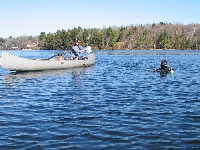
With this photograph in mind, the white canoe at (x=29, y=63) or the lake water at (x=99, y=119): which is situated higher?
the white canoe at (x=29, y=63)

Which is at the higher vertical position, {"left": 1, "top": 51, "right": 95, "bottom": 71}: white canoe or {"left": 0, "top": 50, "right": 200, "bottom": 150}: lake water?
{"left": 1, "top": 51, "right": 95, "bottom": 71}: white canoe

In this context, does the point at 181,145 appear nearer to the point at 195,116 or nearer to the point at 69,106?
the point at 195,116

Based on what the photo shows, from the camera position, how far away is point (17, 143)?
8.80 meters

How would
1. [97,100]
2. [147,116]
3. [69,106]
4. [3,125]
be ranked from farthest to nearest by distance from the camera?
[97,100] → [69,106] → [147,116] → [3,125]

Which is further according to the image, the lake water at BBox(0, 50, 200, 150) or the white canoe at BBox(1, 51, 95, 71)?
the white canoe at BBox(1, 51, 95, 71)

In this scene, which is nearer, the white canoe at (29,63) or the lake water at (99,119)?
the lake water at (99,119)

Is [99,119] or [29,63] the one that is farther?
[29,63]

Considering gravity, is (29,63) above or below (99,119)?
above

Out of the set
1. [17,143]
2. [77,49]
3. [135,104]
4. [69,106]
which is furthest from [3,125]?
[77,49]

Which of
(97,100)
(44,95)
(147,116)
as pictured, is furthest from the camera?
(44,95)

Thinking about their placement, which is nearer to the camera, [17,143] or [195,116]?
[17,143]

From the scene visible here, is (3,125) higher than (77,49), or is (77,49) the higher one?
(77,49)

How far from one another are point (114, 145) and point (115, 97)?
8299 millimetres

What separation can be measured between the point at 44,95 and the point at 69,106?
12.3 feet
